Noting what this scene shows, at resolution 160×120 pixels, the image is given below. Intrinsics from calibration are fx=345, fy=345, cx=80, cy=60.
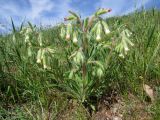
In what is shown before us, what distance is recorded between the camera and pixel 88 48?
3.56 m

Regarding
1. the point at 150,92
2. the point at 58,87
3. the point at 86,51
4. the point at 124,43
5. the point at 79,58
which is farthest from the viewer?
the point at 58,87

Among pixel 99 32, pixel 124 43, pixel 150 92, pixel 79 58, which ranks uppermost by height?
pixel 99 32

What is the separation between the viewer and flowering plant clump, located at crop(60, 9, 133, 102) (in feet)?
10.6

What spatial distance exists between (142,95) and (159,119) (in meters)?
0.43

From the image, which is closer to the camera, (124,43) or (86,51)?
(124,43)

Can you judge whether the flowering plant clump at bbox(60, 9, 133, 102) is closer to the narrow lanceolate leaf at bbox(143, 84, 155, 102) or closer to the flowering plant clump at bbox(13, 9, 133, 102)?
the flowering plant clump at bbox(13, 9, 133, 102)

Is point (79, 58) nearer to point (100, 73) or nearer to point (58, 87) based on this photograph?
point (100, 73)

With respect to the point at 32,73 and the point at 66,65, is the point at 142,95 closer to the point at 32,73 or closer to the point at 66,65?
the point at 66,65

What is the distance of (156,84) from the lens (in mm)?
3793

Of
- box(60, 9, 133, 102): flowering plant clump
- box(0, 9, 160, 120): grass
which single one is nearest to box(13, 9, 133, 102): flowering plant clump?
box(60, 9, 133, 102): flowering plant clump

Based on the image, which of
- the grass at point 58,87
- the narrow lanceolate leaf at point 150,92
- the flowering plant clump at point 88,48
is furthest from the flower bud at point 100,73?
the narrow lanceolate leaf at point 150,92

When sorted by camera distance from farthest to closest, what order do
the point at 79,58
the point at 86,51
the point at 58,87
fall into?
the point at 58,87 → the point at 86,51 → the point at 79,58

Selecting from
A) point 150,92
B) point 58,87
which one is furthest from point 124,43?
point 58,87

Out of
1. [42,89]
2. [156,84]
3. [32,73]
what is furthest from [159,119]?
[32,73]
